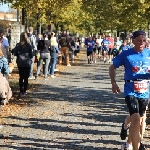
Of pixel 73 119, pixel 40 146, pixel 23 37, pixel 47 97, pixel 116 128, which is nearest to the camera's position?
pixel 40 146

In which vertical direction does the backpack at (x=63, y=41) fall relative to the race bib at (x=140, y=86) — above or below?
below

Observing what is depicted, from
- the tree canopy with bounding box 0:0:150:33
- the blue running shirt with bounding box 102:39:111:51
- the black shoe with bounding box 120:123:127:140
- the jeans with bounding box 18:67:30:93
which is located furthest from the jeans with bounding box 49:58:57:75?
the blue running shirt with bounding box 102:39:111:51

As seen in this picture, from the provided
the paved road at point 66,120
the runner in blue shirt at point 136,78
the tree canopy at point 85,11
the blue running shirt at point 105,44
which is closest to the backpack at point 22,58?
the paved road at point 66,120

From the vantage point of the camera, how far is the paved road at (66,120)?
26.2 feet

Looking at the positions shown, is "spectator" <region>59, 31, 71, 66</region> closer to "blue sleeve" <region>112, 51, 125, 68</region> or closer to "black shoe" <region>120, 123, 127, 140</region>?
"black shoe" <region>120, 123, 127, 140</region>

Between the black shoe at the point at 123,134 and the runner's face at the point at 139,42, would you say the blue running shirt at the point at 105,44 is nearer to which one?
the black shoe at the point at 123,134

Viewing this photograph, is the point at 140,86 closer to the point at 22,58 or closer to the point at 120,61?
the point at 120,61

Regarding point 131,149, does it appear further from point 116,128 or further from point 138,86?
point 116,128

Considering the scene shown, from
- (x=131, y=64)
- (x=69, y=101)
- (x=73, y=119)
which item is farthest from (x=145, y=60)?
(x=69, y=101)

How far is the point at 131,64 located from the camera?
7.00 m

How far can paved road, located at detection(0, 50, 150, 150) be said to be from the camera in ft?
26.2

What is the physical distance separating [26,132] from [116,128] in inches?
71.0

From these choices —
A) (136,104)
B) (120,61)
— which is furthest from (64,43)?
(136,104)

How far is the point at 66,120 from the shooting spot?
1021cm
